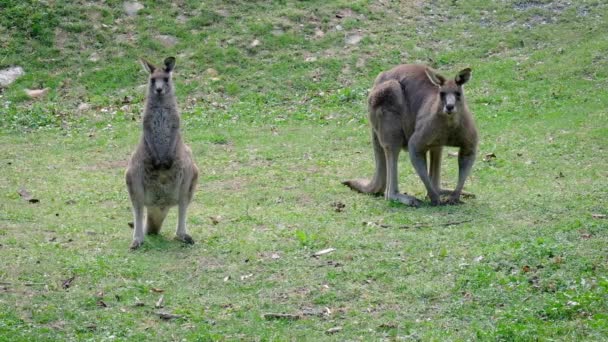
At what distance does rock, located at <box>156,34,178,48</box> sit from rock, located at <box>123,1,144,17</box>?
3.06ft

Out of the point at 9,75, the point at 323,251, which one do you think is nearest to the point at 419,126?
the point at 323,251

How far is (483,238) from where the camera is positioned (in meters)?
8.42

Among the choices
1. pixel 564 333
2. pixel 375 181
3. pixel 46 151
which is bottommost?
pixel 46 151

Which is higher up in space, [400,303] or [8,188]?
[400,303]

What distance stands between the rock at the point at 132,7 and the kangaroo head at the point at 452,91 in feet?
31.5

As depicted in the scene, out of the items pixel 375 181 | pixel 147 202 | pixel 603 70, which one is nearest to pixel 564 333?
pixel 147 202

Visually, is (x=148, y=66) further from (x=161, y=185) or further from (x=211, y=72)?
(x=211, y=72)

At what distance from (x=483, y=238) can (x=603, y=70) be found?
838 cm

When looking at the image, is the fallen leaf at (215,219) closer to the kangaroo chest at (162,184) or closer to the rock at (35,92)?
the kangaroo chest at (162,184)

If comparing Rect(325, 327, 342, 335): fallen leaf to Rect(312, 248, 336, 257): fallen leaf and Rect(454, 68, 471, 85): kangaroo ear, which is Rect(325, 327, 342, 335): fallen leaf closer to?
Rect(312, 248, 336, 257): fallen leaf

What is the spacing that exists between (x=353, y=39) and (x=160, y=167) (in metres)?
9.72

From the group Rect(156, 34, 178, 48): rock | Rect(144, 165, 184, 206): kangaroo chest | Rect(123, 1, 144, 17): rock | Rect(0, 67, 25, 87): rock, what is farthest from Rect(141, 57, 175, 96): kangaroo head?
Rect(123, 1, 144, 17): rock

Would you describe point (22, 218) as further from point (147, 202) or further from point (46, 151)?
point (46, 151)

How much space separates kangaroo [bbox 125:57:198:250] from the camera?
8.69m
